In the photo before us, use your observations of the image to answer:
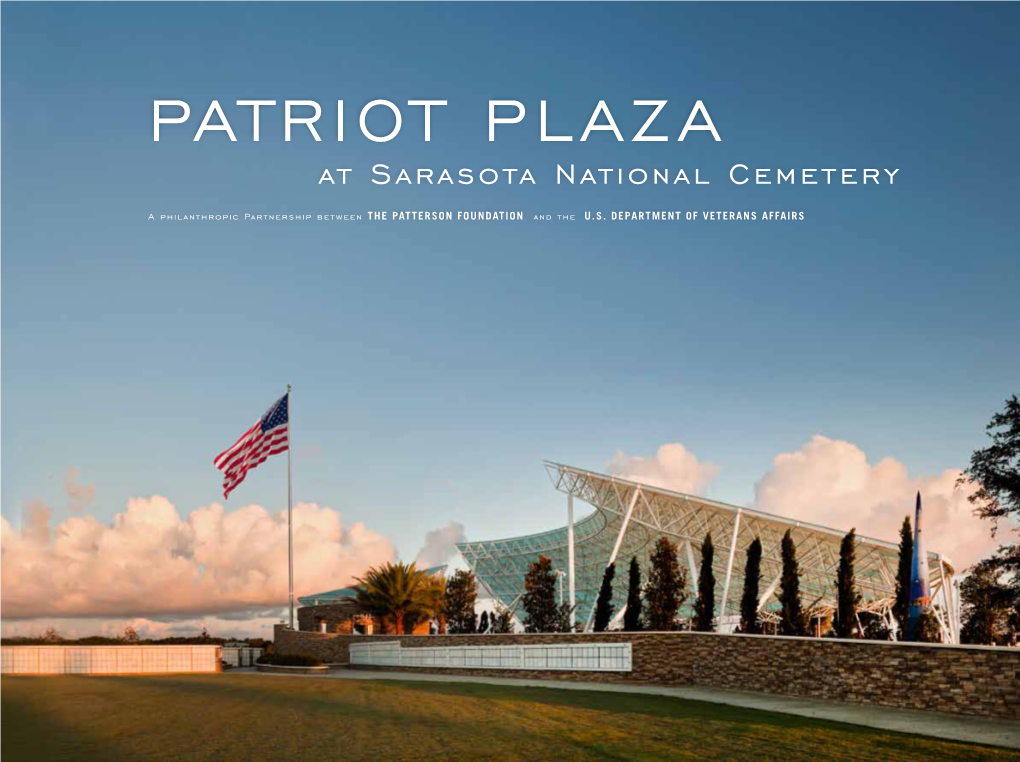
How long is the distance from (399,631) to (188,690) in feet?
58.6

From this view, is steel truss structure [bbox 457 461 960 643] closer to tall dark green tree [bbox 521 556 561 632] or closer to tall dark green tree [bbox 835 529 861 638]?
tall dark green tree [bbox 521 556 561 632]

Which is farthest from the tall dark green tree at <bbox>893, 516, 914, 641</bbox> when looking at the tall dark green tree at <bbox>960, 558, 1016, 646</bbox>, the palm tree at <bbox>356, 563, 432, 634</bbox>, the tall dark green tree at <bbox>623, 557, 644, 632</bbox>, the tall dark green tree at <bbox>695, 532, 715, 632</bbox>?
the palm tree at <bbox>356, 563, 432, 634</bbox>

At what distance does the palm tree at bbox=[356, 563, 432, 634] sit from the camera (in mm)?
40875

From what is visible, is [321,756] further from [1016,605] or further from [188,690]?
[1016,605]

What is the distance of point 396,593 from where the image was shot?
40.8 m

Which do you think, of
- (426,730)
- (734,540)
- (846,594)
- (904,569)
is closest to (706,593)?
(846,594)

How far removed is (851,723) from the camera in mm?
15234

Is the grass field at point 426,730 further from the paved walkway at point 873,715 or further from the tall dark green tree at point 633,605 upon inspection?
the tall dark green tree at point 633,605

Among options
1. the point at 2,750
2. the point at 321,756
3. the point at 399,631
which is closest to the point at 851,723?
the point at 321,756

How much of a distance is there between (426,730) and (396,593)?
87.5 ft

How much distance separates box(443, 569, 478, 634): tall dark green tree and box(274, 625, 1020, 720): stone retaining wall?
2001cm

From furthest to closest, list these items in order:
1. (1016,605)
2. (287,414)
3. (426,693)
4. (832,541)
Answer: (832,541) < (287,414) < (1016,605) < (426,693)

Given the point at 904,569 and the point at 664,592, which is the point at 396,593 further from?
the point at 904,569

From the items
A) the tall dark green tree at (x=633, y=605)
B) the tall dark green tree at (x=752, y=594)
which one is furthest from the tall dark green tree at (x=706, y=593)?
the tall dark green tree at (x=633, y=605)
